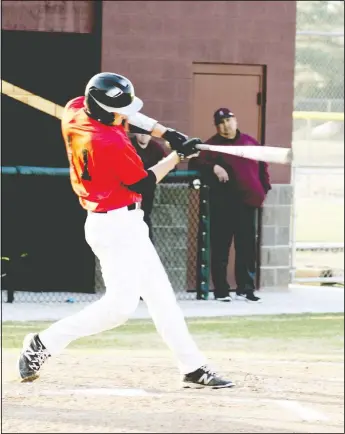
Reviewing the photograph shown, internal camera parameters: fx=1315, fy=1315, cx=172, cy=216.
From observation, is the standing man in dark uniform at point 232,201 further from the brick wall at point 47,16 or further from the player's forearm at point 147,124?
the player's forearm at point 147,124

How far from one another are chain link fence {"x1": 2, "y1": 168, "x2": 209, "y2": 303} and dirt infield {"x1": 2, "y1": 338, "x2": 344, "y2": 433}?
154 inches

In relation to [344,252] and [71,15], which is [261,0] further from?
[344,252]

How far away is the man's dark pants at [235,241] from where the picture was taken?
35.1 ft

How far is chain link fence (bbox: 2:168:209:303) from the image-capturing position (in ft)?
40.2

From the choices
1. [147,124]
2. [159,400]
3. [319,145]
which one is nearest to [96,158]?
[147,124]

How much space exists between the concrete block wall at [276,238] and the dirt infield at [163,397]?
449cm

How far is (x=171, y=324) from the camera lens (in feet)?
20.2

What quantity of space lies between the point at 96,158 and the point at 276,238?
7.83m

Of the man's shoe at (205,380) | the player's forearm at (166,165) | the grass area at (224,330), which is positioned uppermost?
the player's forearm at (166,165)

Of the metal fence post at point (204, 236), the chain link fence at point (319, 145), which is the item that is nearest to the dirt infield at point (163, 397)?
the metal fence post at point (204, 236)

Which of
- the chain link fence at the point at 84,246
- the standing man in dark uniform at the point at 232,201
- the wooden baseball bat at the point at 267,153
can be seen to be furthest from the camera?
the chain link fence at the point at 84,246

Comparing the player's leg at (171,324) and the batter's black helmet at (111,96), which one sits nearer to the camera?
the batter's black helmet at (111,96)

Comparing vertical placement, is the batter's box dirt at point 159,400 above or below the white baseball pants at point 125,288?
below

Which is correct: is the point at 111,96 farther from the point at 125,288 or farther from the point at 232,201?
the point at 232,201
